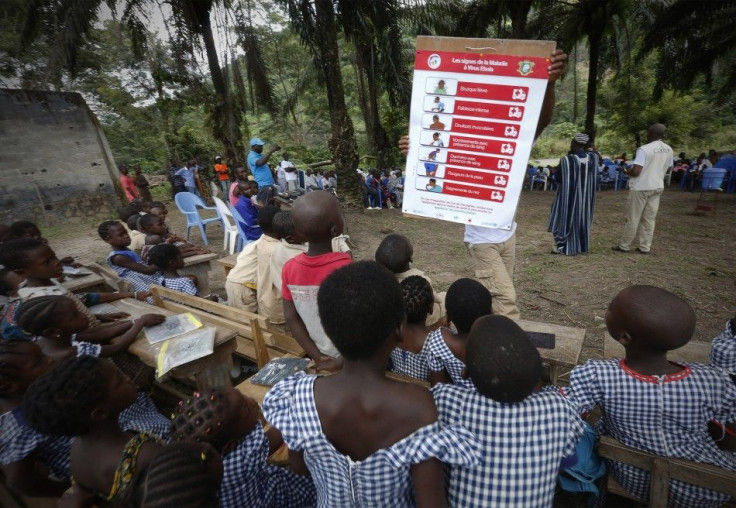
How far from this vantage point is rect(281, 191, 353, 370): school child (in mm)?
2008

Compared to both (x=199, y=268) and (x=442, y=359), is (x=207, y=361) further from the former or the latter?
(x=199, y=268)

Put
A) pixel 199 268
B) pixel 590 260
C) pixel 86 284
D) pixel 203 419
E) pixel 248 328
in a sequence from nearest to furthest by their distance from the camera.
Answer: pixel 203 419 → pixel 248 328 → pixel 86 284 → pixel 199 268 → pixel 590 260

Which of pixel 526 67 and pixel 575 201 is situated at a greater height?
pixel 526 67

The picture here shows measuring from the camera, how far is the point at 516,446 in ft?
3.98

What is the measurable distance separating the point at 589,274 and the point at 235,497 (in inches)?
217

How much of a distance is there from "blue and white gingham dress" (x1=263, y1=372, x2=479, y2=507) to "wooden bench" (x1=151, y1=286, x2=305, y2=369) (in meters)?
1.40

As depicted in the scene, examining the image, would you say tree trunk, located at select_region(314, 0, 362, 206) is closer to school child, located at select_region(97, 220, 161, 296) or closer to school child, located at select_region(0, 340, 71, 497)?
school child, located at select_region(97, 220, 161, 296)

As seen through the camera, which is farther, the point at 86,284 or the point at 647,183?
the point at 647,183

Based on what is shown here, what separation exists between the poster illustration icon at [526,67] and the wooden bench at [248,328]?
2.28 m

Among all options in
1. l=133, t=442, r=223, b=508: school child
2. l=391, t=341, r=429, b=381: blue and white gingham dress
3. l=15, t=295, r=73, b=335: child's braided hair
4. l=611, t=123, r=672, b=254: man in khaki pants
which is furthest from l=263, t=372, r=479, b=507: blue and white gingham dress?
l=611, t=123, r=672, b=254: man in khaki pants

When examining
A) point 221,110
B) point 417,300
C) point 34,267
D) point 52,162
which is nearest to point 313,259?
point 417,300

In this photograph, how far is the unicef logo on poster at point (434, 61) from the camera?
215 centimetres

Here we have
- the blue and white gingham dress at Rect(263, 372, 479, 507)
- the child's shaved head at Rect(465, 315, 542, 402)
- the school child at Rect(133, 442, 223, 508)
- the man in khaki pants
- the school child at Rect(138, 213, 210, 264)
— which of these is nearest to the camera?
the school child at Rect(133, 442, 223, 508)

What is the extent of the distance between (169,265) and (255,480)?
9.39ft
